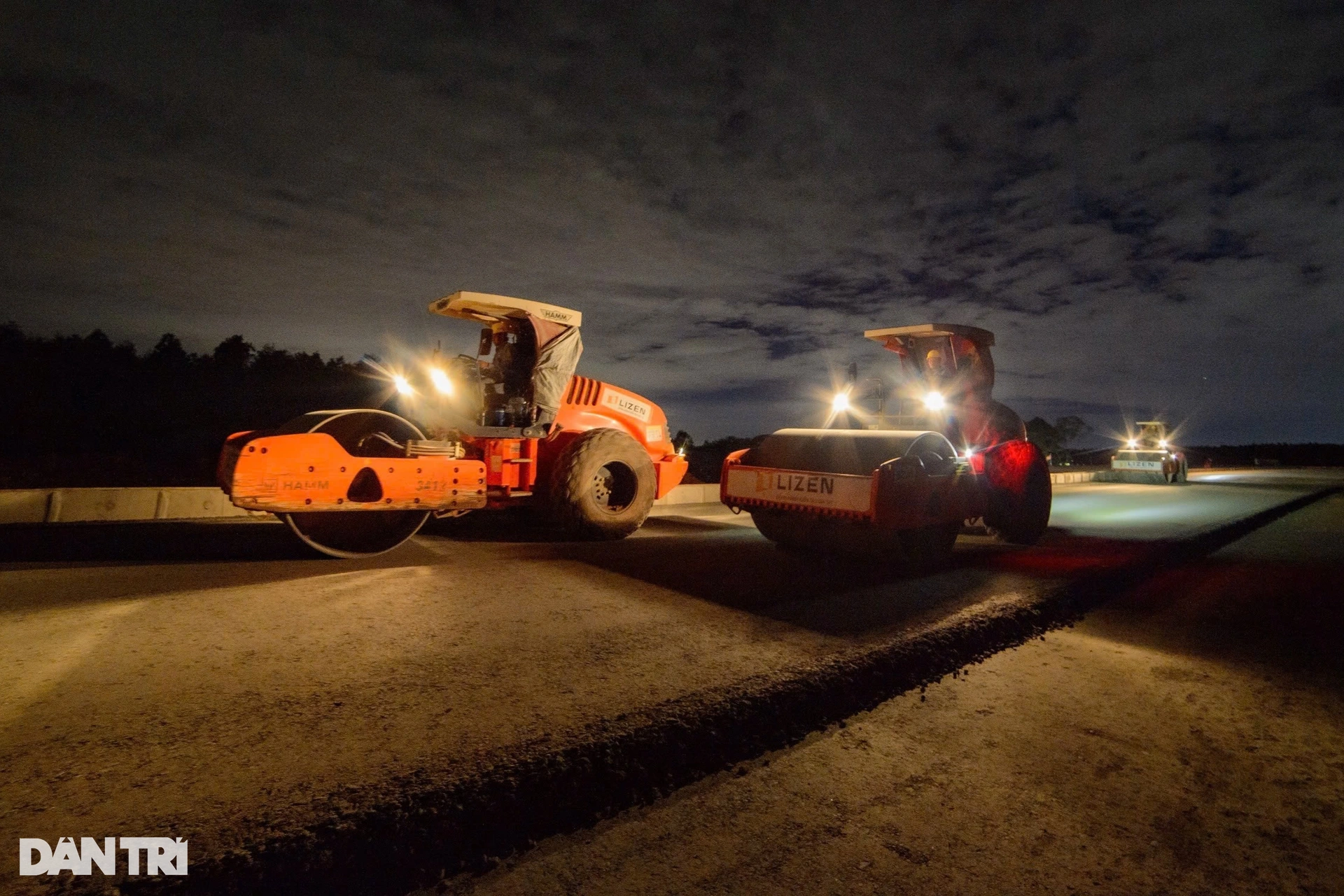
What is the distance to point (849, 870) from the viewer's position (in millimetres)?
1724

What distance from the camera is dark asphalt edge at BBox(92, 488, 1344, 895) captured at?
160 centimetres

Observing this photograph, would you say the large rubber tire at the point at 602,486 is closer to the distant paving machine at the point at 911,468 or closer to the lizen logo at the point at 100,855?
the distant paving machine at the point at 911,468

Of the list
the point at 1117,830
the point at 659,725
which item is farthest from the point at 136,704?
the point at 1117,830

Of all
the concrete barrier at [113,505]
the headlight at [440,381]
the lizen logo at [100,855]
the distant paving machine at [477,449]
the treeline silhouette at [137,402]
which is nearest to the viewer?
the lizen logo at [100,855]

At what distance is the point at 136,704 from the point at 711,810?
217cm

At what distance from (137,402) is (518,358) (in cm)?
2477

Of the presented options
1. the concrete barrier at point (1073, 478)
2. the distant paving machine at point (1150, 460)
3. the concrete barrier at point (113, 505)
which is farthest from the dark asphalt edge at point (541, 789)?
the distant paving machine at point (1150, 460)

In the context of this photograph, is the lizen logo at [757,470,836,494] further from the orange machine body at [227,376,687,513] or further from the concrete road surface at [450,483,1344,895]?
the concrete road surface at [450,483,1344,895]

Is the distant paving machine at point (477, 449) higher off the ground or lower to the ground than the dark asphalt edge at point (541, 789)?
higher

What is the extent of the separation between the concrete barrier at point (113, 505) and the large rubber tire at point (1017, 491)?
7.93 m

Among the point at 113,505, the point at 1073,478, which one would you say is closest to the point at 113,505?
the point at 113,505

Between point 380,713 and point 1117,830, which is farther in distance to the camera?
point 380,713

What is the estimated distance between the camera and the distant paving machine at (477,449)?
4.92 meters

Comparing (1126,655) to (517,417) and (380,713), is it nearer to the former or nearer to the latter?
(380,713)
